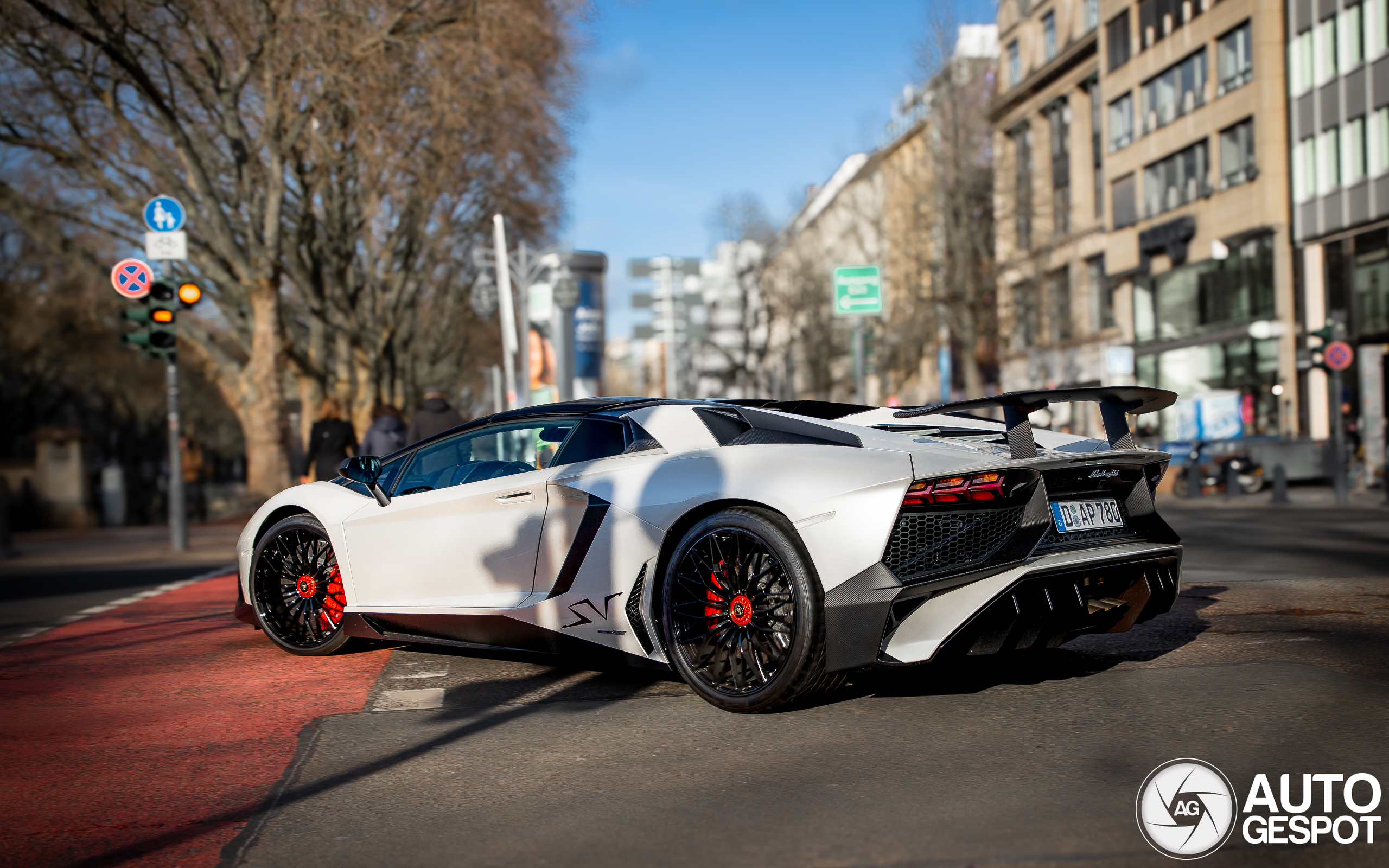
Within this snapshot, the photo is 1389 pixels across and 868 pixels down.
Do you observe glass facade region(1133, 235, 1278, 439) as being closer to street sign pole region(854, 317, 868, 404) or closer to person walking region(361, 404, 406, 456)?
street sign pole region(854, 317, 868, 404)

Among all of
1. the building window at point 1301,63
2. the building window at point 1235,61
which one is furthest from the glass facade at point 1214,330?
the building window at point 1235,61

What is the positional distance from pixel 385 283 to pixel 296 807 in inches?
1215

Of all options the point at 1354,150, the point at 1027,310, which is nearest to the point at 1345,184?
the point at 1354,150

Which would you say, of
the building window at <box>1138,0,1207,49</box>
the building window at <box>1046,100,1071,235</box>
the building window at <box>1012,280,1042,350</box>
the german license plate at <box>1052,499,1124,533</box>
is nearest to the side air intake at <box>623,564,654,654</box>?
the german license plate at <box>1052,499,1124,533</box>

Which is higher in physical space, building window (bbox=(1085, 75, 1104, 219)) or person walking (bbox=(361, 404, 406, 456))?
building window (bbox=(1085, 75, 1104, 219))

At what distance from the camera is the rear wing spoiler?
4.70 metres

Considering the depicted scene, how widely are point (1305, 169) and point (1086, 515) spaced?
33.3 m

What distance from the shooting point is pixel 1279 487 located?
2180 centimetres

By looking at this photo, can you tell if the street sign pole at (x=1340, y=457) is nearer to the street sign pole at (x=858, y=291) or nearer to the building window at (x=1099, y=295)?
the street sign pole at (x=858, y=291)

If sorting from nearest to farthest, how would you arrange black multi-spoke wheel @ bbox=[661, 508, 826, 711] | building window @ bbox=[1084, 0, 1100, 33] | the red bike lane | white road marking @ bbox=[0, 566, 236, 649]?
the red bike lane
black multi-spoke wheel @ bbox=[661, 508, 826, 711]
white road marking @ bbox=[0, 566, 236, 649]
building window @ bbox=[1084, 0, 1100, 33]

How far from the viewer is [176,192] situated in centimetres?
2319

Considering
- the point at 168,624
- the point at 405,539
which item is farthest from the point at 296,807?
the point at 168,624

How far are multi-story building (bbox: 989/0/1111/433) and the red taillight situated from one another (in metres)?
36.3

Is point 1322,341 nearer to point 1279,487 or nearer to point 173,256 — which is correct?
point 1279,487
